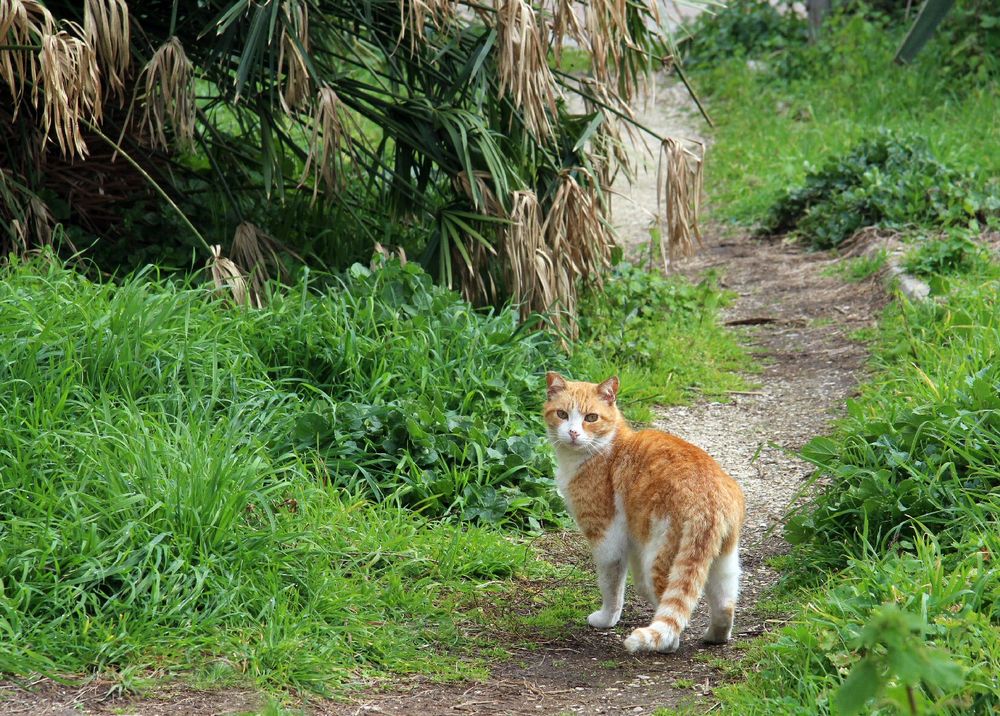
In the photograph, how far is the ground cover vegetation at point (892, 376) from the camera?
10.4ft

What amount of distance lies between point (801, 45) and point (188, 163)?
8.69 metres

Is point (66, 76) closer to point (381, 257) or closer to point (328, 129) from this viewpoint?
point (328, 129)

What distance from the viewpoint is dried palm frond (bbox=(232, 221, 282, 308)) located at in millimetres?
6219

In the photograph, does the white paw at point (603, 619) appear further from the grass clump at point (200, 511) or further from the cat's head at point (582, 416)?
the cat's head at point (582, 416)

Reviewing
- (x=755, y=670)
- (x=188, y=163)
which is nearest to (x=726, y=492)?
(x=755, y=670)

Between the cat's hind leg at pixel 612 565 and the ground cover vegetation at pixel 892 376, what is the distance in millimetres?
558

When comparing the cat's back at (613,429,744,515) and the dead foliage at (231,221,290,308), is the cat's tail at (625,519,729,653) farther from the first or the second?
the dead foliage at (231,221,290,308)

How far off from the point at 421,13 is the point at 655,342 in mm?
2481

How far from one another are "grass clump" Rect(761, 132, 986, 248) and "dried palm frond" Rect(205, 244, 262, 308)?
4985 millimetres

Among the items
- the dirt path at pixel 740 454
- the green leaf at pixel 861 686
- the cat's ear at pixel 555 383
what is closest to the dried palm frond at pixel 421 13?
the dirt path at pixel 740 454

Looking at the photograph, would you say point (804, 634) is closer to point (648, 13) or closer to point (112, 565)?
point (112, 565)

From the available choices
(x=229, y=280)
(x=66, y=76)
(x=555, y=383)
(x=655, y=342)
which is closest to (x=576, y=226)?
(x=655, y=342)

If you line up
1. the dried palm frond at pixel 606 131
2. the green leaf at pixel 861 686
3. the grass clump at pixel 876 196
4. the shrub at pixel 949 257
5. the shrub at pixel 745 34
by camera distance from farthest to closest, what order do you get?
the shrub at pixel 745 34, the grass clump at pixel 876 196, the shrub at pixel 949 257, the dried palm frond at pixel 606 131, the green leaf at pixel 861 686

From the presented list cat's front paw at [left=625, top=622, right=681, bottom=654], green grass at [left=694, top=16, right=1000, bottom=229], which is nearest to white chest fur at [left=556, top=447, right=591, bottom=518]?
cat's front paw at [left=625, top=622, right=681, bottom=654]
